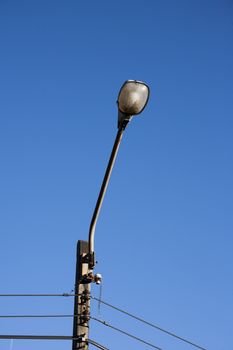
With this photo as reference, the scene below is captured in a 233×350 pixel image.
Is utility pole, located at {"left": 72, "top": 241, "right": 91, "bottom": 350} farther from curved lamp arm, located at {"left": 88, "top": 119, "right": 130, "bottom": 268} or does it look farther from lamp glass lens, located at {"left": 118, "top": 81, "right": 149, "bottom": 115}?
lamp glass lens, located at {"left": 118, "top": 81, "right": 149, "bottom": 115}

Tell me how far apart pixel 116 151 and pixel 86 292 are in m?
1.68

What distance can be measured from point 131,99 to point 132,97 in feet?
0.09

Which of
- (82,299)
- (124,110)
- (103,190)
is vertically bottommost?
(82,299)

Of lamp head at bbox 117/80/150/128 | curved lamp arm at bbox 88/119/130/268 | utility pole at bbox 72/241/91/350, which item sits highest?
lamp head at bbox 117/80/150/128

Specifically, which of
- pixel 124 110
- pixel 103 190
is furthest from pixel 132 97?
pixel 103 190

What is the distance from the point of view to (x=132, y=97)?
614cm

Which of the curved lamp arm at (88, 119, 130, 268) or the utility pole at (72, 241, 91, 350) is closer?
the utility pole at (72, 241, 91, 350)

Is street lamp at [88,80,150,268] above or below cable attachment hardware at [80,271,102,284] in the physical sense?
above

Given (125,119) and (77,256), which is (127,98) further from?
(77,256)

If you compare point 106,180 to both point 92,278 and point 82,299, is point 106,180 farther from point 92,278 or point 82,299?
point 82,299

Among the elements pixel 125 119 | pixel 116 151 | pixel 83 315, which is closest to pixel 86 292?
pixel 83 315

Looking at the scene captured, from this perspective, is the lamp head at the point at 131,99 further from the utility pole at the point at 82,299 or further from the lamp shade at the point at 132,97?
the utility pole at the point at 82,299

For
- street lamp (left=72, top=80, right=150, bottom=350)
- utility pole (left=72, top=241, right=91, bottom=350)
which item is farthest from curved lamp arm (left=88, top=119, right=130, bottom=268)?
utility pole (left=72, top=241, right=91, bottom=350)

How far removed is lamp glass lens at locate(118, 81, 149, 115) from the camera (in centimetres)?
613
